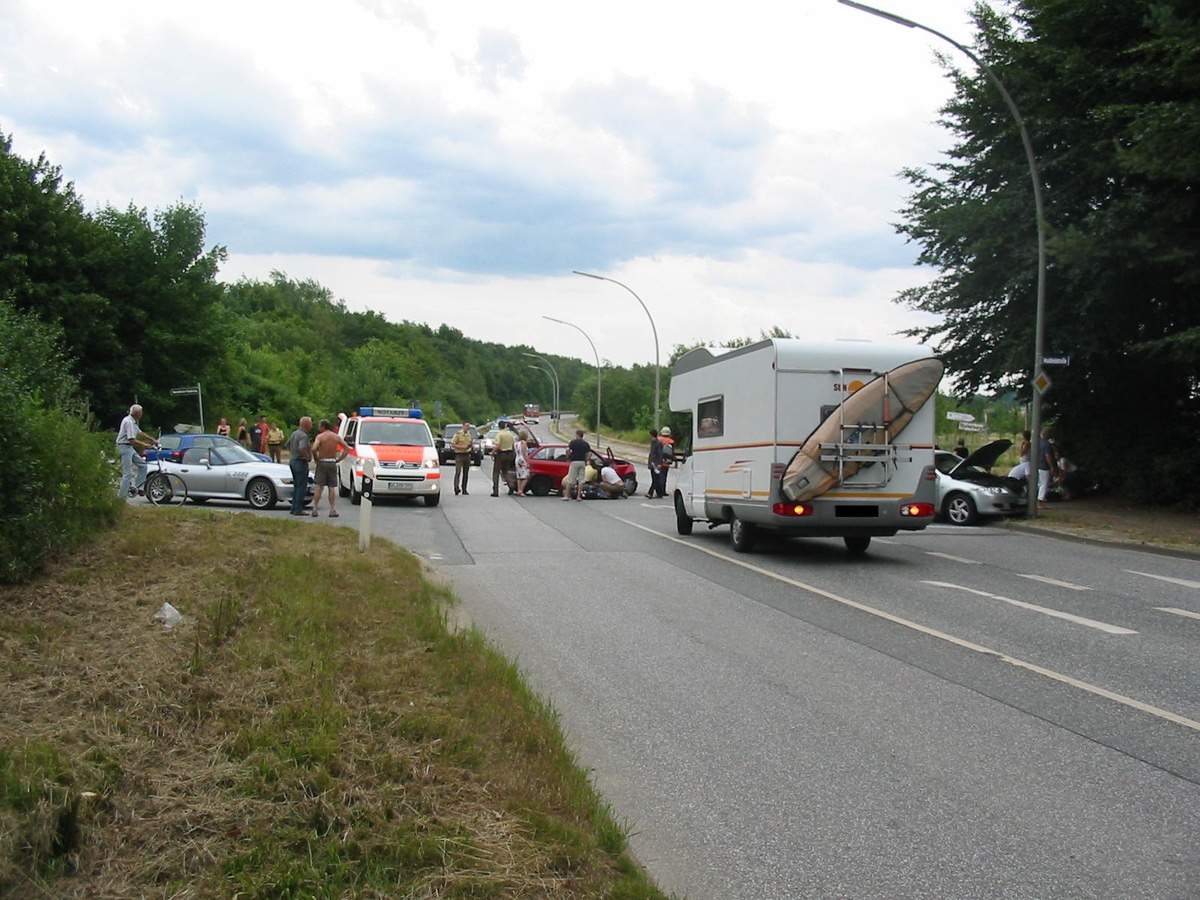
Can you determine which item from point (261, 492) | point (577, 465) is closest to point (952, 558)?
point (261, 492)

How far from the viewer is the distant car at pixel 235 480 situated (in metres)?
20.1

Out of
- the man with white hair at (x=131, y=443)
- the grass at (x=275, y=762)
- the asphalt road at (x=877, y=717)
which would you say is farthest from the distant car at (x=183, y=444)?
the grass at (x=275, y=762)

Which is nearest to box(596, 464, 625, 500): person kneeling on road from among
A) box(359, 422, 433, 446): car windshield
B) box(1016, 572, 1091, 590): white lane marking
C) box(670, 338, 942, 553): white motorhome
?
box(359, 422, 433, 446): car windshield

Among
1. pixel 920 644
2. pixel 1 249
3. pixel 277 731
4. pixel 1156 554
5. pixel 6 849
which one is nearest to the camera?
pixel 6 849

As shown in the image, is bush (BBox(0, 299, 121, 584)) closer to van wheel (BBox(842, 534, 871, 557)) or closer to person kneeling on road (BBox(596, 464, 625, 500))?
van wheel (BBox(842, 534, 871, 557))

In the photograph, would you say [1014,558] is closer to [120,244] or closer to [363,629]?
[363,629]

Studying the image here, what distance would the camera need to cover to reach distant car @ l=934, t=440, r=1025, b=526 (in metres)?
20.8

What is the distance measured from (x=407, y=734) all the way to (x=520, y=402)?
170 m

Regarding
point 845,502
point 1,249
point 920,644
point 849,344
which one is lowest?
point 920,644

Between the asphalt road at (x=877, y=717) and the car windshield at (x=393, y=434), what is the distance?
1036cm

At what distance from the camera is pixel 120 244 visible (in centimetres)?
3762

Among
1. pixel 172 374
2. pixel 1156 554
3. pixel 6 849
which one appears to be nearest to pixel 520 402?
pixel 172 374

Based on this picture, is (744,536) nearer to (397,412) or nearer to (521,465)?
(397,412)

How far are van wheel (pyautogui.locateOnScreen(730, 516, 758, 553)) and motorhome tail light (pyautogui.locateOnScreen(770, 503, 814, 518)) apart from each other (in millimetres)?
1486
